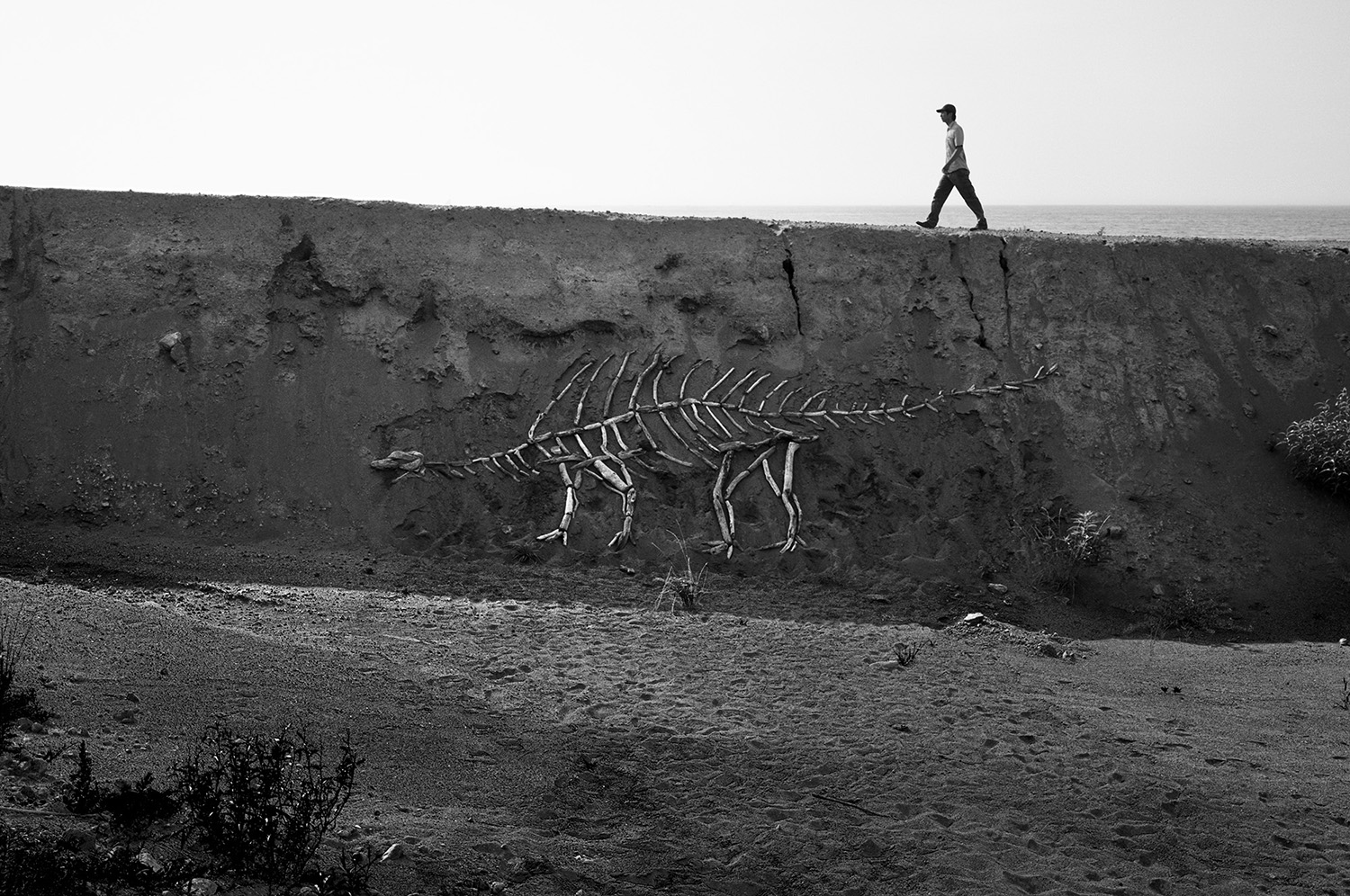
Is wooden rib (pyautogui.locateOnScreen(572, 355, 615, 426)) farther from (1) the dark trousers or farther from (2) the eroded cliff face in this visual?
(1) the dark trousers

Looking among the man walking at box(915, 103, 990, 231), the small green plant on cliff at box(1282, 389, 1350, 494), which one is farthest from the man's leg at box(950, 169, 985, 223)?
the small green plant on cliff at box(1282, 389, 1350, 494)

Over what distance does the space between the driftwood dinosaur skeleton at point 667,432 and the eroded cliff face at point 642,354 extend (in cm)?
13

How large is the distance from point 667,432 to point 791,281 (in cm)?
192

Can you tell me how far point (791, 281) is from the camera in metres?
10.2

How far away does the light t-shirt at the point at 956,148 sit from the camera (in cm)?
1138

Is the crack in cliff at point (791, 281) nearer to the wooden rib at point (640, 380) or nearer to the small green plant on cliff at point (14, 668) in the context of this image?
the wooden rib at point (640, 380)

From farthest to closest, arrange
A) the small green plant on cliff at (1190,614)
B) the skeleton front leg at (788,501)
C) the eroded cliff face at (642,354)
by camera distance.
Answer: the eroded cliff face at (642,354)
the skeleton front leg at (788,501)
the small green plant on cliff at (1190,614)

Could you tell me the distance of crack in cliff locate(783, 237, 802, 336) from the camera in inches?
396

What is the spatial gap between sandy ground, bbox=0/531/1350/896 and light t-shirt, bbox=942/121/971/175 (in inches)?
197

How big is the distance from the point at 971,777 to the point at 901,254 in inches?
238

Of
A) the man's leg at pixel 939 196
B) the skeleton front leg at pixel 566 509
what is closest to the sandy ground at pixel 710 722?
the skeleton front leg at pixel 566 509

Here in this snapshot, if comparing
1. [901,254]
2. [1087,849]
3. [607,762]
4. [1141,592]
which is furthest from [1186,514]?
[607,762]

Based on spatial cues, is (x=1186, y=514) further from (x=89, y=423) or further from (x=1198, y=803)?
(x=89, y=423)

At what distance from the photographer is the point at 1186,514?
30.5 ft
